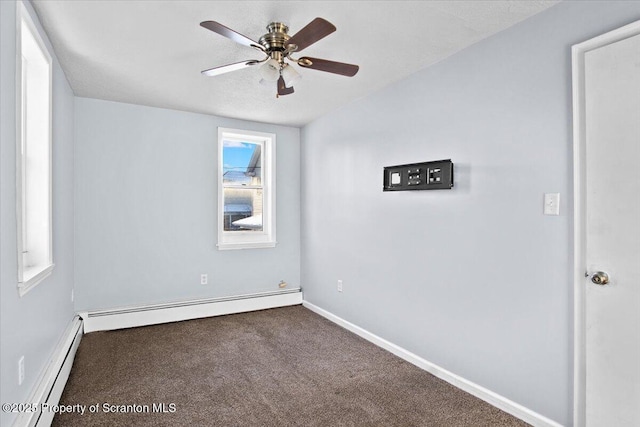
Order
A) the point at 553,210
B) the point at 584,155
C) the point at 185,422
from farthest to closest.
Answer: the point at 185,422, the point at 553,210, the point at 584,155

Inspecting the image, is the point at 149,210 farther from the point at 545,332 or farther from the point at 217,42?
the point at 545,332

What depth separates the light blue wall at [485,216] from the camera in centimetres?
200

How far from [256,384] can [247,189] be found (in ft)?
8.68

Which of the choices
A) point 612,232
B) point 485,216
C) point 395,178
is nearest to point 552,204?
point 612,232

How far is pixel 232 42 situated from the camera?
8.04 ft

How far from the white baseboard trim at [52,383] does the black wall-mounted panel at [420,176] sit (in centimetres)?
276

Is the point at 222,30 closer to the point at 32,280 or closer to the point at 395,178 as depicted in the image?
the point at 32,280

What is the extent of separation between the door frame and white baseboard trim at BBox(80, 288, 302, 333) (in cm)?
333

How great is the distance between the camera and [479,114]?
2447mm

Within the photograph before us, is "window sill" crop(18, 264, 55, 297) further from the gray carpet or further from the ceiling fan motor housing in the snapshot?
the ceiling fan motor housing

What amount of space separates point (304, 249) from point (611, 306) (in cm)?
346

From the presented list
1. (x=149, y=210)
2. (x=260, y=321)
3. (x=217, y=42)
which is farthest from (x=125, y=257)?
(x=217, y=42)

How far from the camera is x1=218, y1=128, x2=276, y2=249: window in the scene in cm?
454

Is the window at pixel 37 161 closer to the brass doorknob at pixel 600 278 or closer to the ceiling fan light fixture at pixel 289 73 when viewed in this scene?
the ceiling fan light fixture at pixel 289 73
